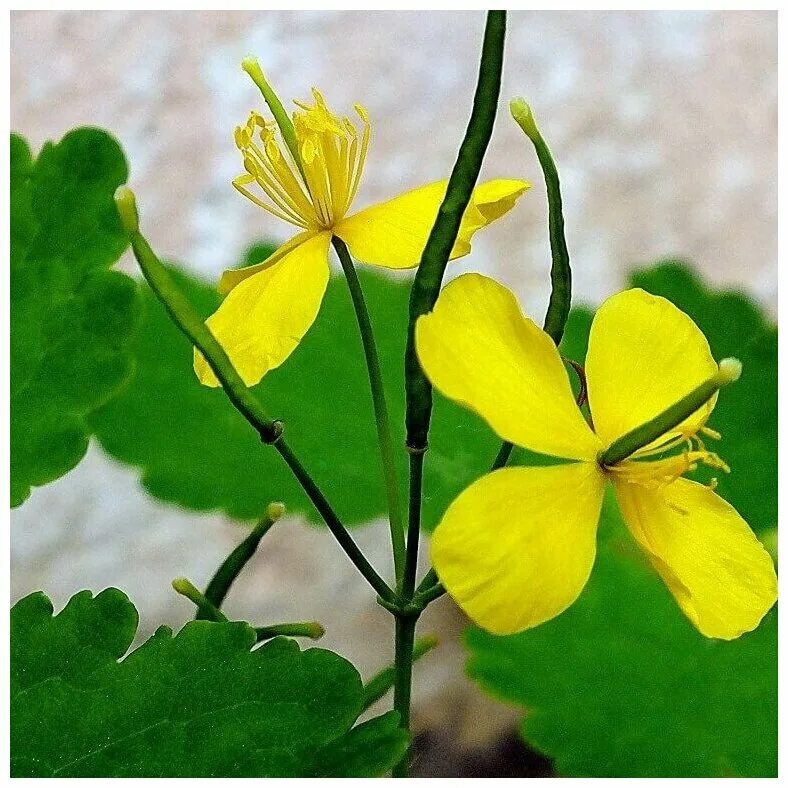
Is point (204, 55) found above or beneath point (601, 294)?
above

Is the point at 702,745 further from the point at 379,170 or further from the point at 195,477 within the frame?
the point at 379,170

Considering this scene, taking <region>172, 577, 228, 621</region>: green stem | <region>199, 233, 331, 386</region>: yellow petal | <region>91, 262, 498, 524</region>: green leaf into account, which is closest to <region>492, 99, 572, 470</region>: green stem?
<region>199, 233, 331, 386</region>: yellow petal

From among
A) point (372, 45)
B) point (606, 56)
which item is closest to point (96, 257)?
point (372, 45)

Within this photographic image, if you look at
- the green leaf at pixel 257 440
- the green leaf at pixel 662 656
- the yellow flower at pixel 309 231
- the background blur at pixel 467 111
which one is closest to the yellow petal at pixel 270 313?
the yellow flower at pixel 309 231

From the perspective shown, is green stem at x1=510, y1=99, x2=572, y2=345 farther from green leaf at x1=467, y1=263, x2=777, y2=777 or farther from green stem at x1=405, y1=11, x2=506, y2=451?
green leaf at x1=467, y1=263, x2=777, y2=777

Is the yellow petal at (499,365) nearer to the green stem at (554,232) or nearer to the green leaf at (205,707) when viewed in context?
the green stem at (554,232)

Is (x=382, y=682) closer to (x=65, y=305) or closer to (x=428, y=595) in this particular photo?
(x=428, y=595)
